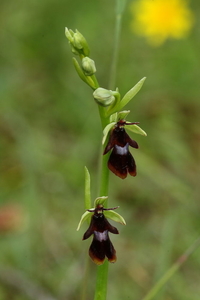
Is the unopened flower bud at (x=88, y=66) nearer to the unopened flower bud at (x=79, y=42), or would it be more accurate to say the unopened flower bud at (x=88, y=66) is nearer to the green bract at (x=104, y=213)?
the unopened flower bud at (x=79, y=42)

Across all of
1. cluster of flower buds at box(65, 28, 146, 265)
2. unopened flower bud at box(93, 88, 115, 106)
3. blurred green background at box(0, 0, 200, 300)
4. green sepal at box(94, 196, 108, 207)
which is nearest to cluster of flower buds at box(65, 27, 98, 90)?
cluster of flower buds at box(65, 28, 146, 265)

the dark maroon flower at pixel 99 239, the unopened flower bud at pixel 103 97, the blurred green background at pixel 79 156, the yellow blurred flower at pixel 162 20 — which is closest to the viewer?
the unopened flower bud at pixel 103 97

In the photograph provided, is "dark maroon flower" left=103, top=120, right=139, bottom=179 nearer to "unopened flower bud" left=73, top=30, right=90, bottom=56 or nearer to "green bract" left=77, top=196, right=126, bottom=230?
"green bract" left=77, top=196, right=126, bottom=230

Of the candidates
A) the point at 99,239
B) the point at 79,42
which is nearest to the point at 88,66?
the point at 79,42

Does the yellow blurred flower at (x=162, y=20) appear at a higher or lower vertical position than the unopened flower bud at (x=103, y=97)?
higher

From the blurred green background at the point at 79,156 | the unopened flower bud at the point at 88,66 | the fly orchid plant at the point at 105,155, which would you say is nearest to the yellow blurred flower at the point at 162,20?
the blurred green background at the point at 79,156
